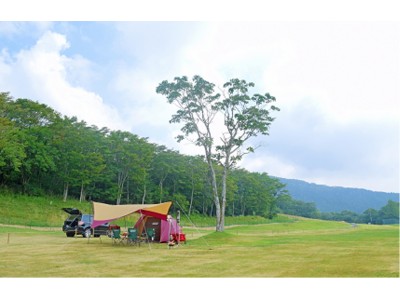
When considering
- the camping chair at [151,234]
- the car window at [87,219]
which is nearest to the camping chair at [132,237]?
the camping chair at [151,234]

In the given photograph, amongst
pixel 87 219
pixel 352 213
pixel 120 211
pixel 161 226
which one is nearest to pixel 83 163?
pixel 87 219

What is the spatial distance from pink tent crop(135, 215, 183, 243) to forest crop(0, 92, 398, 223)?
1423 cm

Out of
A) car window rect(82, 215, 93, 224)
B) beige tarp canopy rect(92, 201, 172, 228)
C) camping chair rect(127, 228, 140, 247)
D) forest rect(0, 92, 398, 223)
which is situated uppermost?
forest rect(0, 92, 398, 223)

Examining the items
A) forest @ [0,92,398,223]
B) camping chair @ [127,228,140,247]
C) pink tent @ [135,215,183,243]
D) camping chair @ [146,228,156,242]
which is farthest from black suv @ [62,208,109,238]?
forest @ [0,92,398,223]

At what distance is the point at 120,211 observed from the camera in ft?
59.6

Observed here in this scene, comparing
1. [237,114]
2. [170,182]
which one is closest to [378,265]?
[237,114]

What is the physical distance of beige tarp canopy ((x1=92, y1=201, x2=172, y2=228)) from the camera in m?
17.7

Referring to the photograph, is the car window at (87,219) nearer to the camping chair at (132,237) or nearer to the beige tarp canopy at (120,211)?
the beige tarp canopy at (120,211)

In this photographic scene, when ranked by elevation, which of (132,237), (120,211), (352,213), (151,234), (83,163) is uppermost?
(83,163)

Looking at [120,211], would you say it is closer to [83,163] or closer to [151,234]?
[151,234]

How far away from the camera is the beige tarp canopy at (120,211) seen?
698 inches

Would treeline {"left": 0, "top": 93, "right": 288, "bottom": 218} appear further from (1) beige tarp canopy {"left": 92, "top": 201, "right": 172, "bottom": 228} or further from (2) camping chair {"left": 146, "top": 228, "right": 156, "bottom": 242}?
(2) camping chair {"left": 146, "top": 228, "right": 156, "bottom": 242}

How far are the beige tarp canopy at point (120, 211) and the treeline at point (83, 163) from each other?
20744 mm

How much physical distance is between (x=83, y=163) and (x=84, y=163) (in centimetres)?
11
